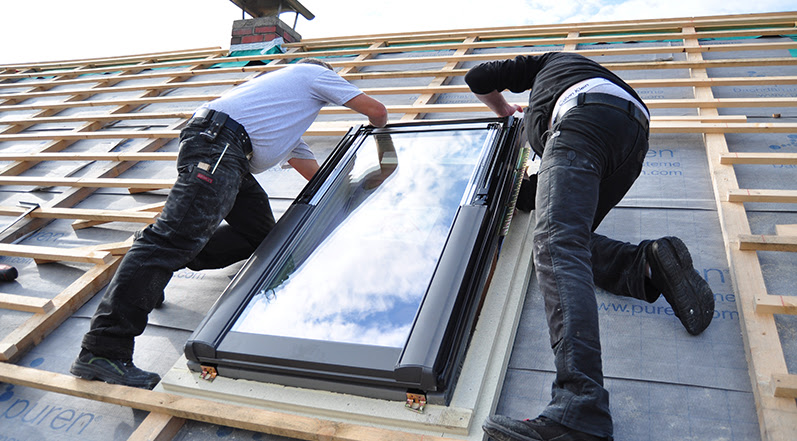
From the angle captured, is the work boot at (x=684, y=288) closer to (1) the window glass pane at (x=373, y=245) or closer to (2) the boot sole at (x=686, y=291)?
(2) the boot sole at (x=686, y=291)

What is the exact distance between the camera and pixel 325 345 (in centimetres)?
182

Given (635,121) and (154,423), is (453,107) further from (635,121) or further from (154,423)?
(154,423)

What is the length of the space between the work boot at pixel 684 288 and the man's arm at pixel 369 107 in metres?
1.40

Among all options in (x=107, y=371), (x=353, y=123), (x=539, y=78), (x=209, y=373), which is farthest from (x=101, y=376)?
(x=353, y=123)

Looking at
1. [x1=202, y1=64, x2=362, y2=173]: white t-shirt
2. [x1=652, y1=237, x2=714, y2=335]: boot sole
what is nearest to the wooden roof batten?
[x1=652, y1=237, x2=714, y2=335]: boot sole

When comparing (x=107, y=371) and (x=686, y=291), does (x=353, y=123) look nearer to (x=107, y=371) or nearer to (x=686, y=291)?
(x=107, y=371)

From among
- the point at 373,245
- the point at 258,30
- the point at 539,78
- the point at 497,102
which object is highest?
the point at 258,30

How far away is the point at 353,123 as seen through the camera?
13.3ft

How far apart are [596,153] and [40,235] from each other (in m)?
3.40

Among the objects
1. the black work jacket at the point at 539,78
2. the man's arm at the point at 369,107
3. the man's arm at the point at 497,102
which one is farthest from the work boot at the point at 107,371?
the man's arm at the point at 497,102

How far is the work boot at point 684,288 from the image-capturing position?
6.40 ft

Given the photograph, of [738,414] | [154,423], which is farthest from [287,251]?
[738,414]

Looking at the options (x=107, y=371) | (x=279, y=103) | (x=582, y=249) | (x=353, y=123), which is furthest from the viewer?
(x=353, y=123)

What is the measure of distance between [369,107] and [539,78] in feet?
2.65
